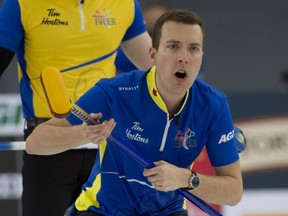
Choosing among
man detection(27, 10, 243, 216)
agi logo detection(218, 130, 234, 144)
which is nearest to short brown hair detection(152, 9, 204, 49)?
man detection(27, 10, 243, 216)

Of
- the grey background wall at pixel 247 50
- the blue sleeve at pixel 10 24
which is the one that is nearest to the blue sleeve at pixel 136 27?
the blue sleeve at pixel 10 24

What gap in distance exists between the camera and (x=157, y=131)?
396cm

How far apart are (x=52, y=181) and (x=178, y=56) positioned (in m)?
1.14

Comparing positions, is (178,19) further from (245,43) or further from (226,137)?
(245,43)

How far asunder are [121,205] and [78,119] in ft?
1.31

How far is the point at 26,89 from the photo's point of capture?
4.68m

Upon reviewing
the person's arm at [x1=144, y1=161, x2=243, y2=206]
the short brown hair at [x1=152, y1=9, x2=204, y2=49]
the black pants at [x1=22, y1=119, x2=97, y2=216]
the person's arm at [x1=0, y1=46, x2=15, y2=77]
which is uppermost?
the short brown hair at [x1=152, y1=9, x2=204, y2=49]

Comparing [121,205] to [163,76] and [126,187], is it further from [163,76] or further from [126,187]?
[163,76]

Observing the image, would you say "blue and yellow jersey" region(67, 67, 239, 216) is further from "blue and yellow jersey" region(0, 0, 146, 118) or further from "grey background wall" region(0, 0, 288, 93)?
"grey background wall" region(0, 0, 288, 93)

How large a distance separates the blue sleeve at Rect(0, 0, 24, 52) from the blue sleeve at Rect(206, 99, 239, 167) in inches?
43.3

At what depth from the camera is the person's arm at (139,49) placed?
496 centimetres

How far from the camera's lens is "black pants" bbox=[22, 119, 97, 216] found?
181 inches

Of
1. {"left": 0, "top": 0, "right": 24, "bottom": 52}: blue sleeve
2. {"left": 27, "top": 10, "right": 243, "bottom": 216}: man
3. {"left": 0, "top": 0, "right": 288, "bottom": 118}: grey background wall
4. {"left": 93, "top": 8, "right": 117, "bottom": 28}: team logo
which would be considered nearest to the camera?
{"left": 27, "top": 10, "right": 243, "bottom": 216}: man

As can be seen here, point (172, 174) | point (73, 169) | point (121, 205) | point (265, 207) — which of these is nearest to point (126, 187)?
point (121, 205)
